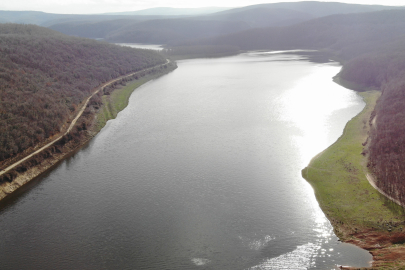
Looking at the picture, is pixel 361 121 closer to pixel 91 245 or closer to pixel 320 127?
pixel 320 127

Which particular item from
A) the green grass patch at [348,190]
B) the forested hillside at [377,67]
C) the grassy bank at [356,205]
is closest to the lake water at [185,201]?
the grassy bank at [356,205]

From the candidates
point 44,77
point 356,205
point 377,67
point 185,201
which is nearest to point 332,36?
point 377,67

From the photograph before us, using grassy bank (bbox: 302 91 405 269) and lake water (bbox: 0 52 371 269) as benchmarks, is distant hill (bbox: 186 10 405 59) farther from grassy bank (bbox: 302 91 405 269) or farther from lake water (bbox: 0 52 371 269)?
grassy bank (bbox: 302 91 405 269)

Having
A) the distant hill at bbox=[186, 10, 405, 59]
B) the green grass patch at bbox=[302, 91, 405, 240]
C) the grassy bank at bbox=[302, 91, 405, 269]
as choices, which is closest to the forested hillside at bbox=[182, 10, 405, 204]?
the distant hill at bbox=[186, 10, 405, 59]

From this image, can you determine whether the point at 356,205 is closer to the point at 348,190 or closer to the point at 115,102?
the point at 348,190

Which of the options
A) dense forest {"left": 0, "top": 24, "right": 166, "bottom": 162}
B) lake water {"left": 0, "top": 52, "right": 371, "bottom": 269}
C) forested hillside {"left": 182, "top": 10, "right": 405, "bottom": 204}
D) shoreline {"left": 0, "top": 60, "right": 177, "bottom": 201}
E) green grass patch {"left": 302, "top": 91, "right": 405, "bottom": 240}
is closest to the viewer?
lake water {"left": 0, "top": 52, "right": 371, "bottom": 269}

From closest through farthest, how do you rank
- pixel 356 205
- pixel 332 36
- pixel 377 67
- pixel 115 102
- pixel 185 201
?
pixel 356 205 → pixel 185 201 → pixel 115 102 → pixel 377 67 → pixel 332 36

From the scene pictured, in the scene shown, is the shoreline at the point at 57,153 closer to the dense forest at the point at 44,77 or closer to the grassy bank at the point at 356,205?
the dense forest at the point at 44,77
